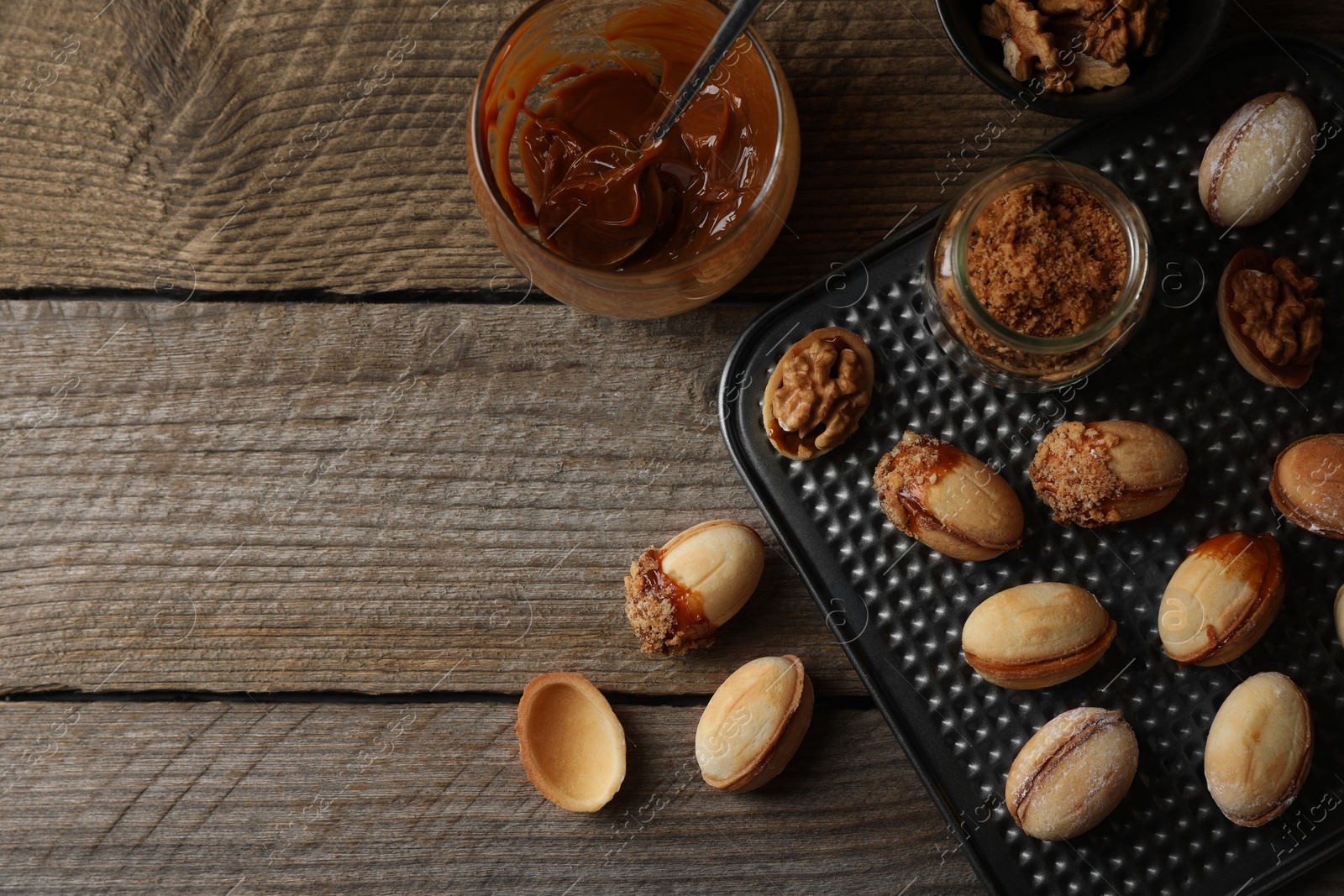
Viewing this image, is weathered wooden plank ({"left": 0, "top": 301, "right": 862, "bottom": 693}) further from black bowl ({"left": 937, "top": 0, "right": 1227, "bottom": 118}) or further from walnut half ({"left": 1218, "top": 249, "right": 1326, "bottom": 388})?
walnut half ({"left": 1218, "top": 249, "right": 1326, "bottom": 388})

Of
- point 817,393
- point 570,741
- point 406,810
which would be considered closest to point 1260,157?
point 817,393

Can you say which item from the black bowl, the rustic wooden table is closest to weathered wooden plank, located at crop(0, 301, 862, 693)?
the rustic wooden table

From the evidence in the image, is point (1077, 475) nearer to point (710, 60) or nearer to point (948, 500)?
point (948, 500)

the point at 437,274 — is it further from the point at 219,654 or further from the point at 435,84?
the point at 219,654

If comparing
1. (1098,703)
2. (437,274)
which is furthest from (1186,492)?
(437,274)

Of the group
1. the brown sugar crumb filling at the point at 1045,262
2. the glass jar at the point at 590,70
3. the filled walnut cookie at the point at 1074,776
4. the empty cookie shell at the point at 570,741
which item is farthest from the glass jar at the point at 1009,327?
the empty cookie shell at the point at 570,741
